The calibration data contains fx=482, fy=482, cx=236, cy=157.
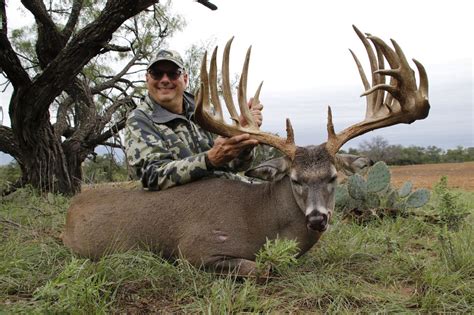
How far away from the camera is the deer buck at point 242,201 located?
360 centimetres

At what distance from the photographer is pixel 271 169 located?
3893 mm

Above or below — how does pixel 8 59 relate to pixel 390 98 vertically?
above

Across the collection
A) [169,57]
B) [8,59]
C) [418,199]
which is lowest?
[418,199]

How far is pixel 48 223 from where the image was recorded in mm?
5320

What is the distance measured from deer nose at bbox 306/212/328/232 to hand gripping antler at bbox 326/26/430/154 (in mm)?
632

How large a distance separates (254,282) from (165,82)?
94.4 inches

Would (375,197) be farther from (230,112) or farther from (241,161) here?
(230,112)

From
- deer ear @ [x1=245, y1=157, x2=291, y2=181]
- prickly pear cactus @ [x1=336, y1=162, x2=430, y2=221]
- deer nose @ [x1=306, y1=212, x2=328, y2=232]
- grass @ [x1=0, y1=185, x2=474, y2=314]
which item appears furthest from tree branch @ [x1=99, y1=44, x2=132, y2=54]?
deer nose @ [x1=306, y1=212, x2=328, y2=232]

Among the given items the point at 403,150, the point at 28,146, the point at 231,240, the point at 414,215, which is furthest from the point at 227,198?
the point at 403,150

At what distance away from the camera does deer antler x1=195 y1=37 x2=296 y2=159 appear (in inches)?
150

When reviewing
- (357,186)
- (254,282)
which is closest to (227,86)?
(254,282)

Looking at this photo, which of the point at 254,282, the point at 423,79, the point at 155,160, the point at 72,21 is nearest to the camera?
the point at 254,282

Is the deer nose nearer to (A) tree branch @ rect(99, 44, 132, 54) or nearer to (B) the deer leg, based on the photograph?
(B) the deer leg

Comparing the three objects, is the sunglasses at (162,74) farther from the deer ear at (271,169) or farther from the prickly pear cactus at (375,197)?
the prickly pear cactus at (375,197)
